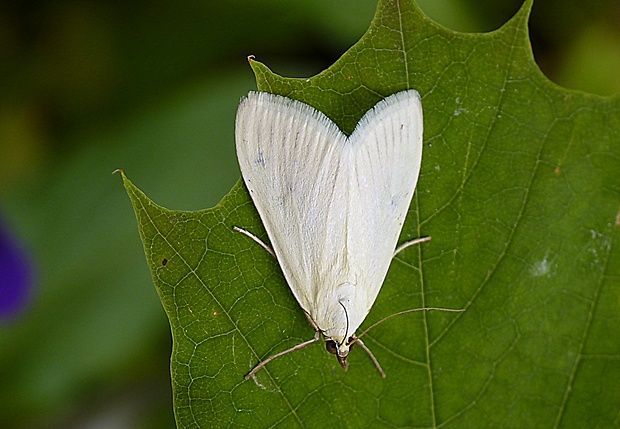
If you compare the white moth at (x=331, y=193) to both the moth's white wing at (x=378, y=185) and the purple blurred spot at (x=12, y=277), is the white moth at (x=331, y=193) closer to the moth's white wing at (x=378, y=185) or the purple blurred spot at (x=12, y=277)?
the moth's white wing at (x=378, y=185)

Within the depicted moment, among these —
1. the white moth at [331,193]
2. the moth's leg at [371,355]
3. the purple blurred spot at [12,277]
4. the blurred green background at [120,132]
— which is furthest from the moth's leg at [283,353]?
the purple blurred spot at [12,277]

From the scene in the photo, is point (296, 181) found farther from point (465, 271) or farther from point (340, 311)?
point (465, 271)

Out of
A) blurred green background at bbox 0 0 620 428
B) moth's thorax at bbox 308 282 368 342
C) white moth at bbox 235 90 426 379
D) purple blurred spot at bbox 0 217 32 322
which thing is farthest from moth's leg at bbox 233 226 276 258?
purple blurred spot at bbox 0 217 32 322

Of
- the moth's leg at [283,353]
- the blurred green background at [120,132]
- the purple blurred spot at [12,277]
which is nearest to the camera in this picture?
the moth's leg at [283,353]

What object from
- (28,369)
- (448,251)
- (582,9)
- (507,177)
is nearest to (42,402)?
(28,369)

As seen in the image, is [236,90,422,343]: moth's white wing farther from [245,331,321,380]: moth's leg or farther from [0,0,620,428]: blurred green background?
[0,0,620,428]: blurred green background

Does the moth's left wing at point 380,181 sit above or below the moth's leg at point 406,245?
above
